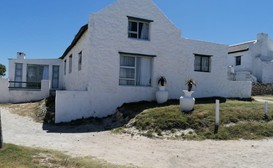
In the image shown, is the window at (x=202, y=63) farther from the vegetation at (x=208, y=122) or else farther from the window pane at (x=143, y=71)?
the vegetation at (x=208, y=122)

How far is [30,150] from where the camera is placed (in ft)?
27.8

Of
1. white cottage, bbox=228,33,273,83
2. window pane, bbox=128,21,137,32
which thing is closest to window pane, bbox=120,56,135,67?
window pane, bbox=128,21,137,32

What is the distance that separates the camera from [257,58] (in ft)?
112

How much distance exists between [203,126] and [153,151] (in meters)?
4.18

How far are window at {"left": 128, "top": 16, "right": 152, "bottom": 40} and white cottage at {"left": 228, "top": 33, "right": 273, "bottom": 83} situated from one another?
20034 millimetres

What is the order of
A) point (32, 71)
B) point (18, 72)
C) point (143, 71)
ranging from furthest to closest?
point (32, 71) < point (18, 72) < point (143, 71)

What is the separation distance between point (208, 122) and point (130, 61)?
690 cm

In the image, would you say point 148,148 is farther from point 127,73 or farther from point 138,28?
point 138,28

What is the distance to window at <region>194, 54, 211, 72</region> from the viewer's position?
20.4 m

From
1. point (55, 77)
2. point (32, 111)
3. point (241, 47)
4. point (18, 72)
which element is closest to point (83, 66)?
point (32, 111)

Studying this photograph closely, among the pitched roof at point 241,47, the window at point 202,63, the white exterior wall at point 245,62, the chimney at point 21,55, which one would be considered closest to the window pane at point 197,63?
the window at point 202,63

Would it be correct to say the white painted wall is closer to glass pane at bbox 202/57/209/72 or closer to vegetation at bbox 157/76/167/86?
vegetation at bbox 157/76/167/86

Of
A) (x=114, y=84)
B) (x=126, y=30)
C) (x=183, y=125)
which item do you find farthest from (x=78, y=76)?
(x=183, y=125)

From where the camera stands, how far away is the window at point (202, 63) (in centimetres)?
2038
